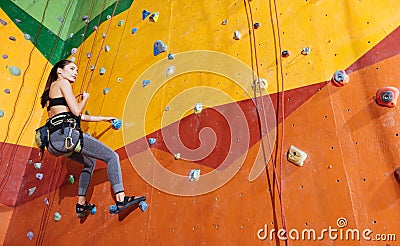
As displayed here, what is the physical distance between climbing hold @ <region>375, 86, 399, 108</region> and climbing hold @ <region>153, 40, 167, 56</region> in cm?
134

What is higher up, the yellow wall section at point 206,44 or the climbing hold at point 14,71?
the climbing hold at point 14,71

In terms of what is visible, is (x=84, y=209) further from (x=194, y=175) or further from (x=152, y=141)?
(x=194, y=175)

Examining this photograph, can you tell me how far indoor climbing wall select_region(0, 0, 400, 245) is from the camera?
1304 mm

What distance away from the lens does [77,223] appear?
2.09 meters

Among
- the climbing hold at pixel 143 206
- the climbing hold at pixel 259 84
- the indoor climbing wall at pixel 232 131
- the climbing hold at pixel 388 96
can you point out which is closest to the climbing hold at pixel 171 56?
the indoor climbing wall at pixel 232 131

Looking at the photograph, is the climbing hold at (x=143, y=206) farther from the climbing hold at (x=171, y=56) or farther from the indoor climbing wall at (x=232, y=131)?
the climbing hold at (x=171, y=56)

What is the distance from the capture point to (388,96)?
129 centimetres

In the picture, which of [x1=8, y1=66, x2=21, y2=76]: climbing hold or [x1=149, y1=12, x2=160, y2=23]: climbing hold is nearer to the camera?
[x1=149, y1=12, x2=160, y2=23]: climbing hold

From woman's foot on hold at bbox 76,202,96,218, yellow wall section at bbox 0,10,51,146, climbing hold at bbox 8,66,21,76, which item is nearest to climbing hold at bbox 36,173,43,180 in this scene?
yellow wall section at bbox 0,10,51,146

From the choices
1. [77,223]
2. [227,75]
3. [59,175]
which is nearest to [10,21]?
[59,175]

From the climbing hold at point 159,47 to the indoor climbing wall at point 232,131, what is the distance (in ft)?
0.05

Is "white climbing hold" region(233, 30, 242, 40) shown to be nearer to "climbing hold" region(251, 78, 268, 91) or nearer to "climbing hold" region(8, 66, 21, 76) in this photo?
"climbing hold" region(251, 78, 268, 91)

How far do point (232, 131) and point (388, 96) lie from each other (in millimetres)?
688

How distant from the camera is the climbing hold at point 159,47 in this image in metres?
2.22
